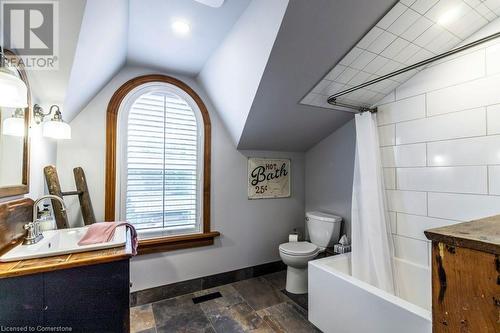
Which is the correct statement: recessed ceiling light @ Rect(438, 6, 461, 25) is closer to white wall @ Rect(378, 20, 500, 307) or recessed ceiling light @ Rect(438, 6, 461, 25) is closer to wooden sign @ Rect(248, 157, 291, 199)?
white wall @ Rect(378, 20, 500, 307)

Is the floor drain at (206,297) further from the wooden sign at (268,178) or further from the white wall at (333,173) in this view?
the white wall at (333,173)

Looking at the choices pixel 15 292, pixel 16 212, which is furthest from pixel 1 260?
pixel 16 212

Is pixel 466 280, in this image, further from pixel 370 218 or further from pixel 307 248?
pixel 307 248

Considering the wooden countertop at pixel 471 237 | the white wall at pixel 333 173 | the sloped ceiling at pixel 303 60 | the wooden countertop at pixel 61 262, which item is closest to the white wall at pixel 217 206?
the white wall at pixel 333 173

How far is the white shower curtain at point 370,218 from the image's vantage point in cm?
183

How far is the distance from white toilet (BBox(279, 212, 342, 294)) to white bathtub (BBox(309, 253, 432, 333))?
321mm

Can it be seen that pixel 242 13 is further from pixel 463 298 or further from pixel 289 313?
pixel 289 313

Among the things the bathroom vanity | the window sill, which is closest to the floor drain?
the window sill

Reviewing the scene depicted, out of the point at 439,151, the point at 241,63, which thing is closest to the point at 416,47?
the point at 439,151

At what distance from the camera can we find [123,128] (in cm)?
210

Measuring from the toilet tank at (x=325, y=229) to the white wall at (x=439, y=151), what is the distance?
0.57 m

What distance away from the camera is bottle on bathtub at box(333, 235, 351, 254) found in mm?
2232

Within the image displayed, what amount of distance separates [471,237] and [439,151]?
1439 millimetres

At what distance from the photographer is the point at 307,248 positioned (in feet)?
7.47
